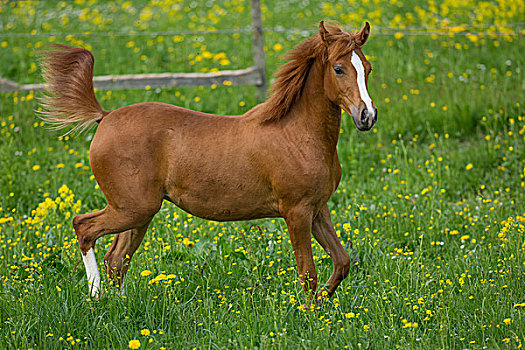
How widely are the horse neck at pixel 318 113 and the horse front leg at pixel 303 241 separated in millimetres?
468

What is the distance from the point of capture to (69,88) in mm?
4285

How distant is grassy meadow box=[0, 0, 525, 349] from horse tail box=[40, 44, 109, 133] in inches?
46.1

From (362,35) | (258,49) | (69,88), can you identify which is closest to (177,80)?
(258,49)

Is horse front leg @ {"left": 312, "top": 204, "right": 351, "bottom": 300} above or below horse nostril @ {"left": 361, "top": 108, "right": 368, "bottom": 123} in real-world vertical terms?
below

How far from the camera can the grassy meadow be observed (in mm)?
3848

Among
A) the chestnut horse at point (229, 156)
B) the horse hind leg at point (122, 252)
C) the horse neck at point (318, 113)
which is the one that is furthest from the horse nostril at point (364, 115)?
the horse hind leg at point (122, 252)

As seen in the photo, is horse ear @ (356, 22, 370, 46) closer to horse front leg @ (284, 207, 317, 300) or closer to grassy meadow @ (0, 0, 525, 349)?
grassy meadow @ (0, 0, 525, 349)

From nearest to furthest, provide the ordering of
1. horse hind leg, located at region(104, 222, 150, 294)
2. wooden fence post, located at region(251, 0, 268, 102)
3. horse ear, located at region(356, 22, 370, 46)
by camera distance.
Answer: horse ear, located at region(356, 22, 370, 46) < horse hind leg, located at region(104, 222, 150, 294) < wooden fence post, located at region(251, 0, 268, 102)

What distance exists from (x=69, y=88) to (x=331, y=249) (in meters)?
2.15

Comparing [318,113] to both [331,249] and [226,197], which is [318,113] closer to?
[226,197]

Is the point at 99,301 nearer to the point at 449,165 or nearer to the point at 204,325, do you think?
the point at 204,325

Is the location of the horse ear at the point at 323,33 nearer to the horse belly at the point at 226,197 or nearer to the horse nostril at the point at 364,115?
the horse nostril at the point at 364,115

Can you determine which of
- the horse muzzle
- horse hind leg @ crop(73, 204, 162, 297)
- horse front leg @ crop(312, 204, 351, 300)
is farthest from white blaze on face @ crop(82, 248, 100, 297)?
the horse muzzle

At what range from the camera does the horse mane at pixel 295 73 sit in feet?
12.6
